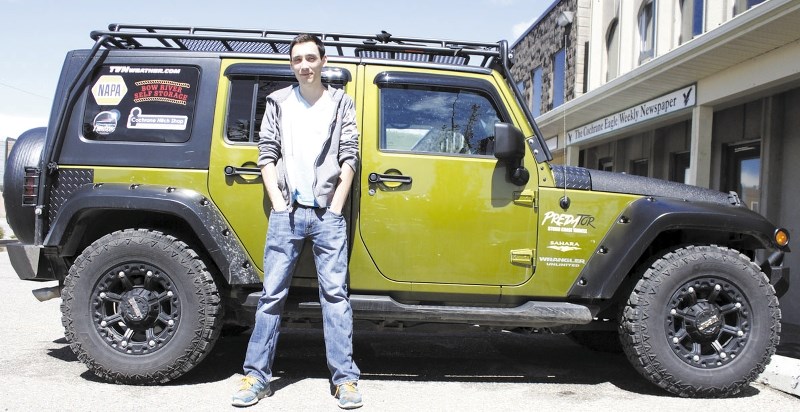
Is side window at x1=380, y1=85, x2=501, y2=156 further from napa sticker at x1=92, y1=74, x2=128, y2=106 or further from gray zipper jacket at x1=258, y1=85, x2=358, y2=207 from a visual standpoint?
napa sticker at x1=92, y1=74, x2=128, y2=106

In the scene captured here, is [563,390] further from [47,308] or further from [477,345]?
[47,308]

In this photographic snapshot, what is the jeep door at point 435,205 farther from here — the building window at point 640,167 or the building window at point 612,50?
the building window at point 612,50

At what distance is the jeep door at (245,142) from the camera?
12.6 feet

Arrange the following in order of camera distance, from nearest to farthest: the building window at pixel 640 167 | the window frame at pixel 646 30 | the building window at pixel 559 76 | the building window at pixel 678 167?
the building window at pixel 678 167
the window frame at pixel 646 30
the building window at pixel 640 167
the building window at pixel 559 76

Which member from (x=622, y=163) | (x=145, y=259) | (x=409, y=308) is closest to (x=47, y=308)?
(x=145, y=259)

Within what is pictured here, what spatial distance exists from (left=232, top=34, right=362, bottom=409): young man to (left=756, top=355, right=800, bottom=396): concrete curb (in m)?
2.79

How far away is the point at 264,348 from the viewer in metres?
3.60

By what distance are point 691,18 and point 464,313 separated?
8.57 metres

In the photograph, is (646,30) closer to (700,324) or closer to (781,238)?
(781,238)

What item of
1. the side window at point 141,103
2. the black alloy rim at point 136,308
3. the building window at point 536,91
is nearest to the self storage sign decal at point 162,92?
the side window at point 141,103

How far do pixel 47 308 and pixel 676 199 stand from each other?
20.7 feet

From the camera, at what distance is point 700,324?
12.7ft

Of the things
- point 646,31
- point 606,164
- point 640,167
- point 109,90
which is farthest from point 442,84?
point 606,164

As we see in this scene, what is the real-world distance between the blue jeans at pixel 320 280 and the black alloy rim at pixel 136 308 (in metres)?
0.57
